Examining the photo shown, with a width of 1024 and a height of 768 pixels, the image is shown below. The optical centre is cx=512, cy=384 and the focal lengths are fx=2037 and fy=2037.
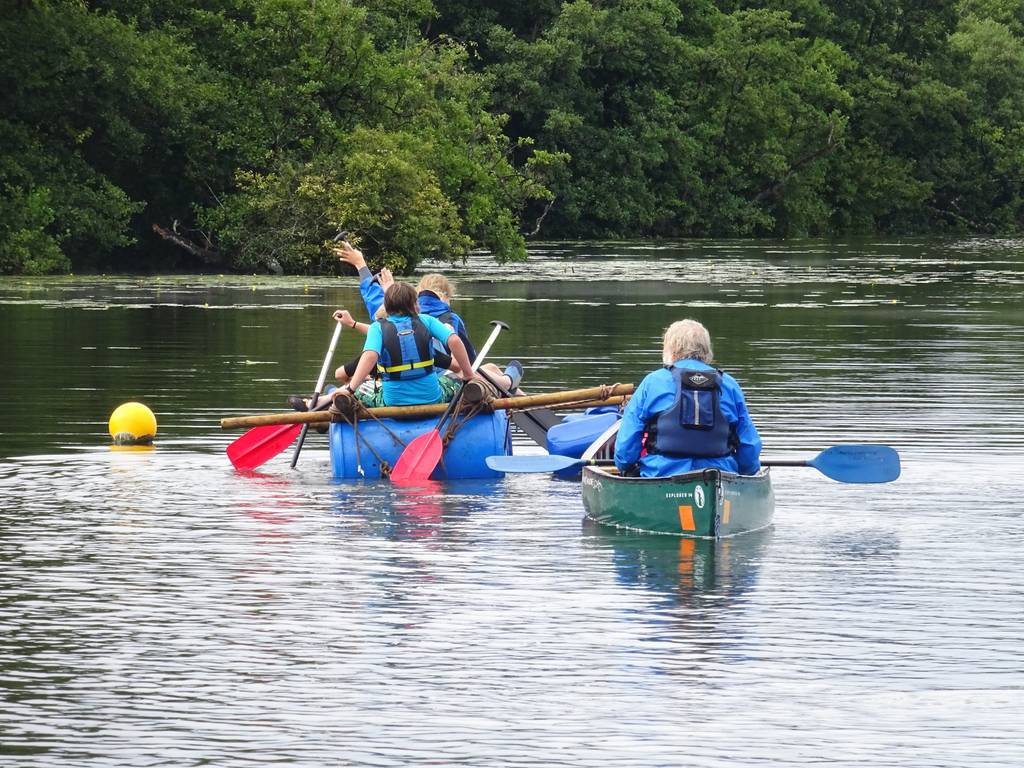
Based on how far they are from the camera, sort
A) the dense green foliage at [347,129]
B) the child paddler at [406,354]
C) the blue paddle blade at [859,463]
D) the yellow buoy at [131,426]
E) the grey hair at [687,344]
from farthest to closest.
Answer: the dense green foliage at [347,129] → the yellow buoy at [131,426] → the child paddler at [406,354] → the blue paddle blade at [859,463] → the grey hair at [687,344]

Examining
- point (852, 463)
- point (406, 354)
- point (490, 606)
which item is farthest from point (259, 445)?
point (490, 606)

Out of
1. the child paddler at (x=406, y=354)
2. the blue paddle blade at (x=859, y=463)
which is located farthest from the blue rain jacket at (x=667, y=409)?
the child paddler at (x=406, y=354)

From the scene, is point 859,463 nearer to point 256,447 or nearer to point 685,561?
point 685,561

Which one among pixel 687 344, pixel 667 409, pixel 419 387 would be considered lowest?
pixel 419 387

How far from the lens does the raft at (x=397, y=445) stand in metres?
13.6

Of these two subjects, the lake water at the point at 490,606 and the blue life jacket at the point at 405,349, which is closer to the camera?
the lake water at the point at 490,606

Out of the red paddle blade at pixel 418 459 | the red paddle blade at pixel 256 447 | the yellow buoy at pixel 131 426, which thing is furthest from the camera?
the yellow buoy at pixel 131 426

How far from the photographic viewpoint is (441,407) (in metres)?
13.6

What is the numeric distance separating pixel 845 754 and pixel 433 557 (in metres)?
4.08

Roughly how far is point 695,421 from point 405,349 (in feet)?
10.7

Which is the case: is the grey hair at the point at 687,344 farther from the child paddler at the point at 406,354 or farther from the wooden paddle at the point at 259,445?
the wooden paddle at the point at 259,445

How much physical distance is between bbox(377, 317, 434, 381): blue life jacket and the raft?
32cm

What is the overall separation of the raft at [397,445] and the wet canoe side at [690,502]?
7.47ft

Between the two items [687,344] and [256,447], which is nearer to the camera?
[687,344]
